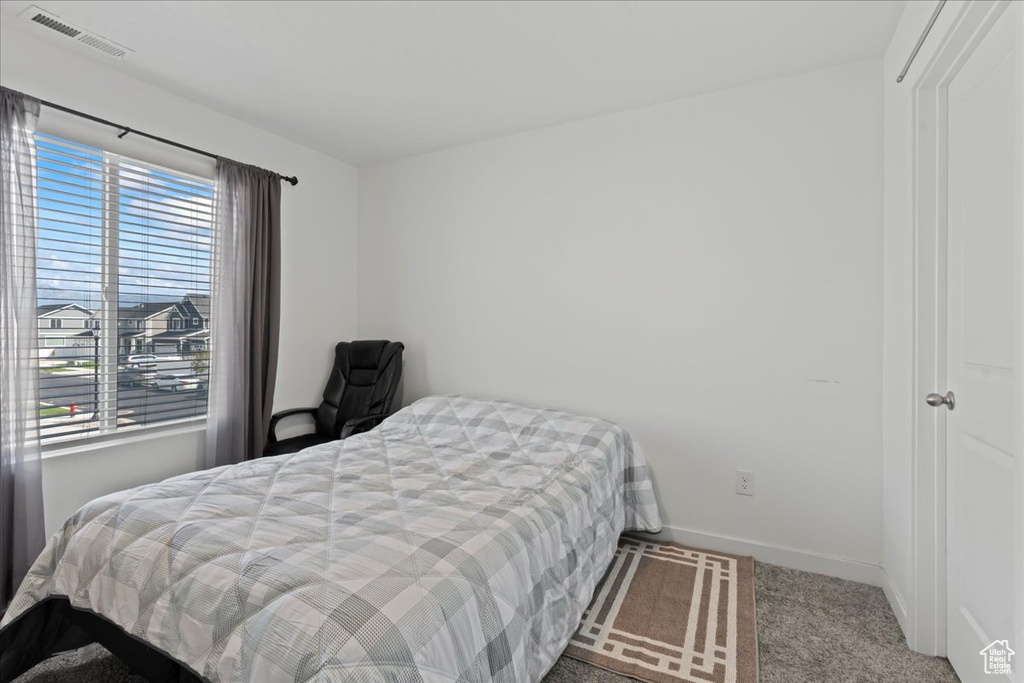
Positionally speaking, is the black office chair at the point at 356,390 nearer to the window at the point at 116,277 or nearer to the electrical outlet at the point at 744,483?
the window at the point at 116,277

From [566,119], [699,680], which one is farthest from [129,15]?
[699,680]

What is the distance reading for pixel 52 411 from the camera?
226cm

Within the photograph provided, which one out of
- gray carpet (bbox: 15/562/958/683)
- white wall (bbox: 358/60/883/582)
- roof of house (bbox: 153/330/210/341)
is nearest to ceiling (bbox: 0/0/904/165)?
white wall (bbox: 358/60/883/582)

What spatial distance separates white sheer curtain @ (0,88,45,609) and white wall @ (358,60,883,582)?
2114 mm

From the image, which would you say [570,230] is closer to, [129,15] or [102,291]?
[129,15]

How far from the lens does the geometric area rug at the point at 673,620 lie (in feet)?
5.65

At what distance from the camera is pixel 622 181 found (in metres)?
2.84

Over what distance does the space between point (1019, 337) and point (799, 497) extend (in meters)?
1.56

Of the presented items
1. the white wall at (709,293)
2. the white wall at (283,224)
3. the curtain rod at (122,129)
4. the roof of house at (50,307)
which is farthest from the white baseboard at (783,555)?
the curtain rod at (122,129)

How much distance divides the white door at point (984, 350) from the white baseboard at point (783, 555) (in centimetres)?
57

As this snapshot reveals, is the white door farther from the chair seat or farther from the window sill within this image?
the window sill

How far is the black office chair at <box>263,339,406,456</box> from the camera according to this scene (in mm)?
3283

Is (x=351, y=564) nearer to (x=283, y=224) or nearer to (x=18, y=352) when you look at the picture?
(x=18, y=352)

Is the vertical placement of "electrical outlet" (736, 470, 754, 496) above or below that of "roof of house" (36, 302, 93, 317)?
below
